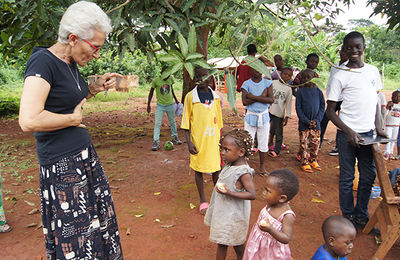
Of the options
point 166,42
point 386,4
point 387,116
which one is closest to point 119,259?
point 166,42

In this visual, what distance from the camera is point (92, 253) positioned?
1874 mm

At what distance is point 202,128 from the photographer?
3.33 m

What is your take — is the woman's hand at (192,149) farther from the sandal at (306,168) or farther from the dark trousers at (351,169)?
the sandal at (306,168)

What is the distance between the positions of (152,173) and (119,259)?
2627 millimetres

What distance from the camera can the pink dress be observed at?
189 centimetres

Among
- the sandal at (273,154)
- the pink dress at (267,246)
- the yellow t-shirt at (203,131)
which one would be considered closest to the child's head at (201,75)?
the yellow t-shirt at (203,131)

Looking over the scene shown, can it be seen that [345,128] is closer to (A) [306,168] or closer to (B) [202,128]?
(B) [202,128]

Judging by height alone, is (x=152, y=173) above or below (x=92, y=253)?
below

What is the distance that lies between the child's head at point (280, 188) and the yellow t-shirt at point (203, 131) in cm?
144

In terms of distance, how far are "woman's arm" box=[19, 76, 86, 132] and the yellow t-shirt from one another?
1.86m

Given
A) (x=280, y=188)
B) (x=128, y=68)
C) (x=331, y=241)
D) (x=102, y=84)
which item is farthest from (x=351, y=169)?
(x=128, y=68)

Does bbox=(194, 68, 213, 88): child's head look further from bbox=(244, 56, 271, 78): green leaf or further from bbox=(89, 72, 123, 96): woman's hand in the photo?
bbox=(244, 56, 271, 78): green leaf

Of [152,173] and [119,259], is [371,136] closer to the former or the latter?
[119,259]

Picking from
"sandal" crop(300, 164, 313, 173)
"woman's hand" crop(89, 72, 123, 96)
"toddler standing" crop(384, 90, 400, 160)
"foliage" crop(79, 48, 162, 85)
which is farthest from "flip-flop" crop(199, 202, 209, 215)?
"foliage" crop(79, 48, 162, 85)
